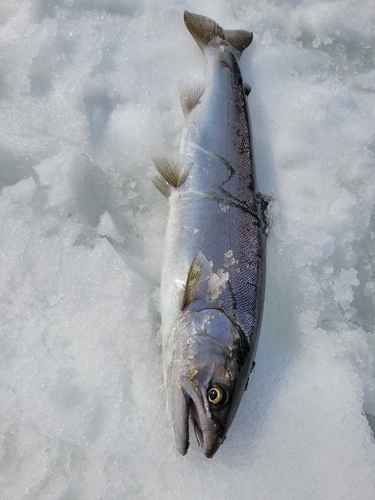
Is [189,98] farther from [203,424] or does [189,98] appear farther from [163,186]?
[203,424]

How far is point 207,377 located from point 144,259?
933 mm

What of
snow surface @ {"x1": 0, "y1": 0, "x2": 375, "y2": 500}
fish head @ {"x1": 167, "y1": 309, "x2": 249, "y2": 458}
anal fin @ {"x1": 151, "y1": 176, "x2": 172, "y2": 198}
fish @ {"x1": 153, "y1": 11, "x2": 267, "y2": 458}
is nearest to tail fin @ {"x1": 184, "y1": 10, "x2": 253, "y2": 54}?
snow surface @ {"x1": 0, "y1": 0, "x2": 375, "y2": 500}

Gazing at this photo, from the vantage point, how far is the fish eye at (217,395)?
6.00 ft

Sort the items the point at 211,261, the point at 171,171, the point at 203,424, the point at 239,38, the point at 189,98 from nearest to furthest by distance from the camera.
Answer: the point at 203,424, the point at 211,261, the point at 171,171, the point at 189,98, the point at 239,38

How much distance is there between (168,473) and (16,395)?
88 centimetres

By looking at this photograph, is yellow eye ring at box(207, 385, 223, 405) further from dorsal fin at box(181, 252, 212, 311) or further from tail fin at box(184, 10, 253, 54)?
tail fin at box(184, 10, 253, 54)

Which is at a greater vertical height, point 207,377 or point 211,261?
point 211,261

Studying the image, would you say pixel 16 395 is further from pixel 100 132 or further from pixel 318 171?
pixel 318 171

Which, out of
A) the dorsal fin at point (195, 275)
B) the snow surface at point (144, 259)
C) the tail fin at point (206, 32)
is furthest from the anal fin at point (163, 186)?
the tail fin at point (206, 32)

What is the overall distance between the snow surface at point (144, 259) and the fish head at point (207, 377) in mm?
287

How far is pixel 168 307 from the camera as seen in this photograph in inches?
84.8

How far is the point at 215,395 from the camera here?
72.3 inches

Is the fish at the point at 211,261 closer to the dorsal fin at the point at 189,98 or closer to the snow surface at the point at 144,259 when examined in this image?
the dorsal fin at the point at 189,98

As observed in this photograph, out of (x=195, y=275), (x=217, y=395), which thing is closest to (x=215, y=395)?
(x=217, y=395)
